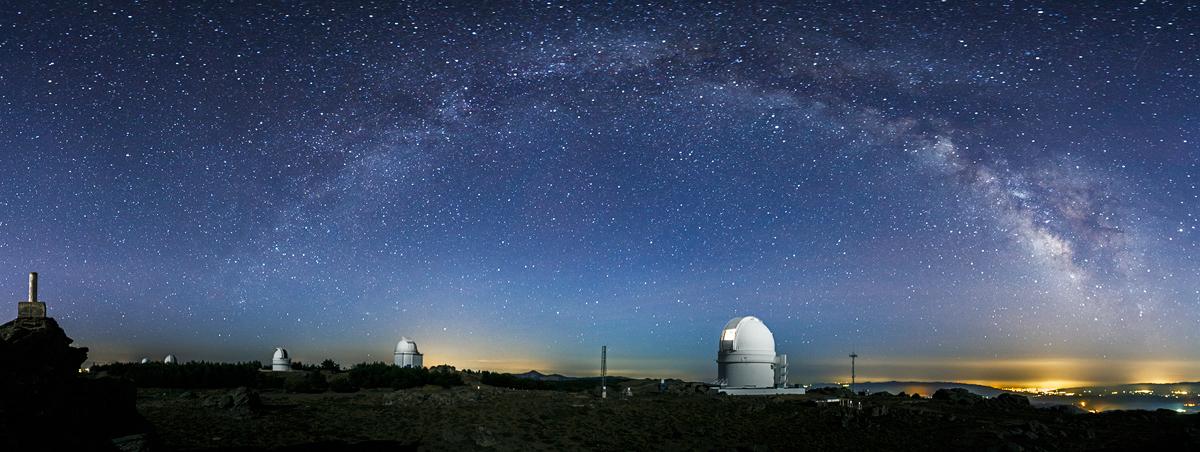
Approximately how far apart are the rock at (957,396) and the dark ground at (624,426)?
539 cm

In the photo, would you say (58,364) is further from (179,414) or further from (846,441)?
(846,441)

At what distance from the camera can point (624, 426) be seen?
989 inches

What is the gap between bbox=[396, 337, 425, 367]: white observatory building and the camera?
64875mm

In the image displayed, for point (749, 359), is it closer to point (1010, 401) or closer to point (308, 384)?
point (1010, 401)

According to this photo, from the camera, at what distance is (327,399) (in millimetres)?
31812

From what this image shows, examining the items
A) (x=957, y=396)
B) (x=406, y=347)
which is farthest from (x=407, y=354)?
(x=957, y=396)

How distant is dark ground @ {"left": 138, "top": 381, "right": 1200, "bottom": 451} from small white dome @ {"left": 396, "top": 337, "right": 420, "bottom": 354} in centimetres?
3381

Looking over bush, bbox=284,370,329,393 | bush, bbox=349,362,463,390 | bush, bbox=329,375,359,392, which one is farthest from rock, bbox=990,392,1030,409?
bush, bbox=284,370,329,393

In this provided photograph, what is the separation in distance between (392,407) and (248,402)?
5.79 m

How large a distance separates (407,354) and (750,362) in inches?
1448

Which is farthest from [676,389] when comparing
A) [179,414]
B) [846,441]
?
[179,414]

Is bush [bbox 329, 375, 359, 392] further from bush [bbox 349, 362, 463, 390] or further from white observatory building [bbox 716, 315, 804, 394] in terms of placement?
white observatory building [bbox 716, 315, 804, 394]

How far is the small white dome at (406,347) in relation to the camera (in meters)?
65.4

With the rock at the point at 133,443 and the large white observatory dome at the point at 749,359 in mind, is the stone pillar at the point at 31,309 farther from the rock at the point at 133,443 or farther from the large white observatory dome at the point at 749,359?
the large white observatory dome at the point at 749,359
